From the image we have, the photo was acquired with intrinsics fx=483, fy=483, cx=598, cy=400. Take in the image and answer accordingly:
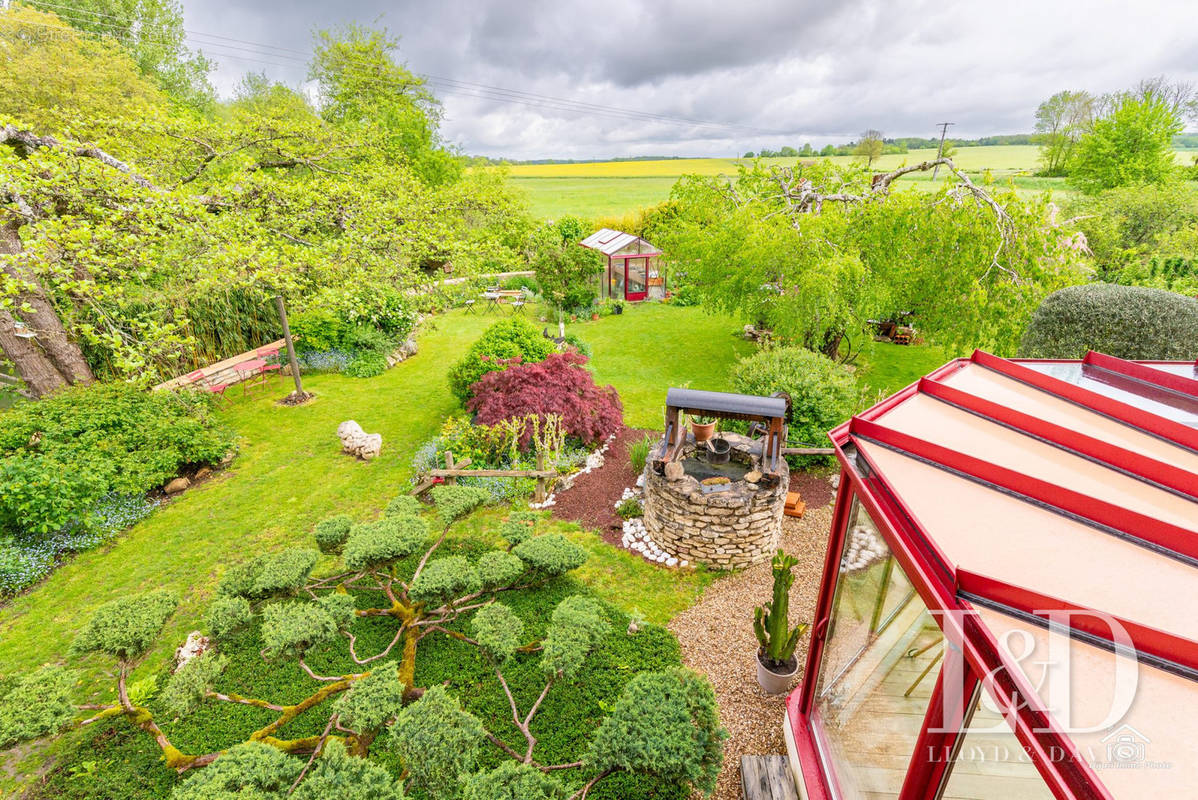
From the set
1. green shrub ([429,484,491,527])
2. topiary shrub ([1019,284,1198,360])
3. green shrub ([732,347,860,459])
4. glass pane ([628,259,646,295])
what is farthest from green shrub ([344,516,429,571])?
glass pane ([628,259,646,295])

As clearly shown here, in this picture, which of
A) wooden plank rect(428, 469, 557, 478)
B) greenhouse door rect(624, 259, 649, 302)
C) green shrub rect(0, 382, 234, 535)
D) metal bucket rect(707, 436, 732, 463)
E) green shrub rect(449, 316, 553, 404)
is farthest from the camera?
greenhouse door rect(624, 259, 649, 302)

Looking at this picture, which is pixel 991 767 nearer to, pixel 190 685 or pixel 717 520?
pixel 717 520

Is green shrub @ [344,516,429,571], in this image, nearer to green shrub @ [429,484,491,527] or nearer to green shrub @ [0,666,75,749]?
green shrub @ [429,484,491,527]

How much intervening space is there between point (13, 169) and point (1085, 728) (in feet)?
41.1

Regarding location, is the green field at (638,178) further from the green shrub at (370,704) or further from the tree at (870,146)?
the green shrub at (370,704)

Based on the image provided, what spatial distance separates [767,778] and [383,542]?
4.63 m

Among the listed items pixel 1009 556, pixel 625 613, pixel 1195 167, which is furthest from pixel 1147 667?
pixel 1195 167

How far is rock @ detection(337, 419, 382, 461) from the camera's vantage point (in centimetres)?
1060

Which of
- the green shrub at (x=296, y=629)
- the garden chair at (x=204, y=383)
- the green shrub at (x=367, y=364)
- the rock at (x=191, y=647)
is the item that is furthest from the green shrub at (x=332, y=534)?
the green shrub at (x=367, y=364)

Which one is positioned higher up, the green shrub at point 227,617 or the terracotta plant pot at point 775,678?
the green shrub at point 227,617

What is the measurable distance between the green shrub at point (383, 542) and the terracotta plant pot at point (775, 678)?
4.30 metres

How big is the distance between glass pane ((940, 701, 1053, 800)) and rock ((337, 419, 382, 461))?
10.6 metres

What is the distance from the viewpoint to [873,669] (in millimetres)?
3934

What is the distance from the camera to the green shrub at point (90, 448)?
7.50 m
